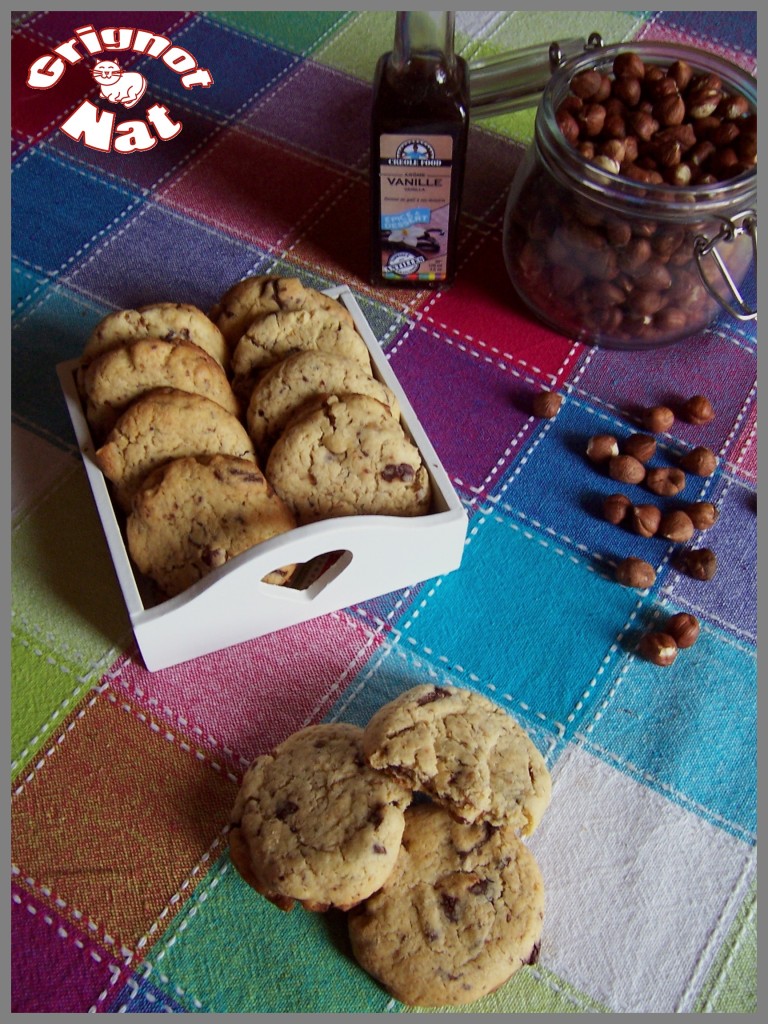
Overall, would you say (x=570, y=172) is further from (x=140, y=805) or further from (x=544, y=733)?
(x=140, y=805)

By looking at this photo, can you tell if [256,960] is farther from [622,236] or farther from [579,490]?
[622,236]

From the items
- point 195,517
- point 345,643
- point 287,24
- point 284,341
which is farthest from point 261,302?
point 287,24

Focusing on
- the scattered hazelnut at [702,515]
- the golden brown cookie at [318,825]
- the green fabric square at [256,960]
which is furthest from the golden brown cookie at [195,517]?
the scattered hazelnut at [702,515]

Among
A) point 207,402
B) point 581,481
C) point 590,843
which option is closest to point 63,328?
point 207,402

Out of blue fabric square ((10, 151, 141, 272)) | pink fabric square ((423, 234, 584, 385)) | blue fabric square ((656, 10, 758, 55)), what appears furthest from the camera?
blue fabric square ((656, 10, 758, 55))

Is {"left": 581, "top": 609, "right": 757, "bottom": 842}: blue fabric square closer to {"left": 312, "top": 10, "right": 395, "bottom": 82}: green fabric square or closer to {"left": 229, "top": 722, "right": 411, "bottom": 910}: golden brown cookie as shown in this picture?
{"left": 229, "top": 722, "right": 411, "bottom": 910}: golden brown cookie

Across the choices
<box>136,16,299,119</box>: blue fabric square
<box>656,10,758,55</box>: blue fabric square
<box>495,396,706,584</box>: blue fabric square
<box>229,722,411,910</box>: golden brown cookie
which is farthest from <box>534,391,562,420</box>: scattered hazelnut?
<box>656,10,758,55</box>: blue fabric square
